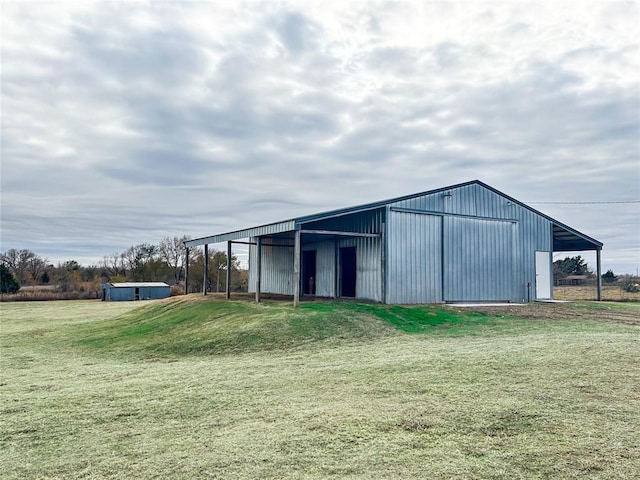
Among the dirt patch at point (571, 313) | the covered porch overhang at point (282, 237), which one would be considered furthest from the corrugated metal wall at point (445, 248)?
the dirt patch at point (571, 313)

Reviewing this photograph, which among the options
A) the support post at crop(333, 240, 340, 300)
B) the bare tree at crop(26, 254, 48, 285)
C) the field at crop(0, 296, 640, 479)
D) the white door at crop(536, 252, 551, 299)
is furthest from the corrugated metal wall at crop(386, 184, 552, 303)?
the bare tree at crop(26, 254, 48, 285)

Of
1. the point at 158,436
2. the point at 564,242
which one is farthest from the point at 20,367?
the point at 564,242

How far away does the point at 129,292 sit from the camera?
35.8 m

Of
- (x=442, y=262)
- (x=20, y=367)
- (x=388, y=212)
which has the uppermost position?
(x=388, y=212)

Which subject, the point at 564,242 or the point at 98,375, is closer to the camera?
the point at 98,375

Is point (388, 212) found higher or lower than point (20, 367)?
higher

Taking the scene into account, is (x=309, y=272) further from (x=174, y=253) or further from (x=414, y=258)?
(x=174, y=253)

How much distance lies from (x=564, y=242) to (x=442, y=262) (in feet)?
30.1

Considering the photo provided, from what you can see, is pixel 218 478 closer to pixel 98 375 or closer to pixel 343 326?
pixel 98 375

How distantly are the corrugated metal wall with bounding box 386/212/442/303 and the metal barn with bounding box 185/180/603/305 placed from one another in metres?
0.03

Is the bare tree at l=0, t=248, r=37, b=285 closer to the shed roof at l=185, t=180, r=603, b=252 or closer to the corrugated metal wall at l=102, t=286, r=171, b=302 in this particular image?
the corrugated metal wall at l=102, t=286, r=171, b=302

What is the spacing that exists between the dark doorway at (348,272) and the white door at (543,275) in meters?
7.54

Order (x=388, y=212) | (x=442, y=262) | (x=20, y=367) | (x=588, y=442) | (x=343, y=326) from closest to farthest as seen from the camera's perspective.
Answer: (x=588, y=442), (x=20, y=367), (x=343, y=326), (x=388, y=212), (x=442, y=262)

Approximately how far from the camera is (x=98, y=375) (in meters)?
7.98
